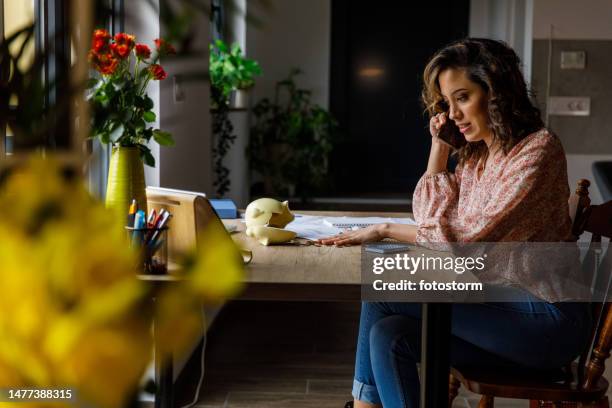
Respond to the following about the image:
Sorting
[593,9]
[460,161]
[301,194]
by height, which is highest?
[593,9]

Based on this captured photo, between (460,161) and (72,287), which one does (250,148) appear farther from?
(72,287)

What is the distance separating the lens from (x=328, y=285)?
1578 mm

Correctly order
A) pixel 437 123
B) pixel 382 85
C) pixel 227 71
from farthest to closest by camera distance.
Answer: pixel 382 85 < pixel 227 71 < pixel 437 123

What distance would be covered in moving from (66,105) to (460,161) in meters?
1.88

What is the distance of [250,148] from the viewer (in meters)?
7.43

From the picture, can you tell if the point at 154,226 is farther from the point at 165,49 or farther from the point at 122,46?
the point at 165,49

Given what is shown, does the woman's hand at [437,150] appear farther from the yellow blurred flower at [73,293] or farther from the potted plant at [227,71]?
the potted plant at [227,71]

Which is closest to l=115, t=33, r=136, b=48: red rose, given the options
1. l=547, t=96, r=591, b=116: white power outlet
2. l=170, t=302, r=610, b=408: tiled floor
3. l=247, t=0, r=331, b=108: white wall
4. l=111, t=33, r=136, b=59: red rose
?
l=111, t=33, r=136, b=59: red rose

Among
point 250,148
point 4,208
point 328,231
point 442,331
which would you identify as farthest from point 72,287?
point 250,148

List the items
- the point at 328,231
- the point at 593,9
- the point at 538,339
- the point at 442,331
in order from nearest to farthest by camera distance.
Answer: the point at 442,331 < the point at 538,339 < the point at 328,231 < the point at 593,9

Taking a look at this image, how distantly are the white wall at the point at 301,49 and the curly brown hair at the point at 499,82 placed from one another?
20.3 ft

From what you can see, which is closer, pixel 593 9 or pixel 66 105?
pixel 66 105

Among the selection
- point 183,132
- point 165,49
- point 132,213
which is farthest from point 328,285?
point 183,132

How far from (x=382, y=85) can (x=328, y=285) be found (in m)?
6.79
